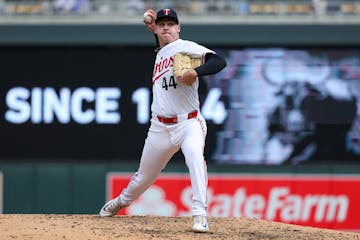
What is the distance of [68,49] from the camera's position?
13.6m

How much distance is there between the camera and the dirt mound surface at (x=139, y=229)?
6.68 m

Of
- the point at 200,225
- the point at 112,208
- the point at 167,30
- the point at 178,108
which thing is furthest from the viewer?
the point at 112,208

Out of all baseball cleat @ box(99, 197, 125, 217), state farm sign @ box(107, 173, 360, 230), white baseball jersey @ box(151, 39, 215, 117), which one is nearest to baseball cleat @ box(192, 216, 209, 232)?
white baseball jersey @ box(151, 39, 215, 117)

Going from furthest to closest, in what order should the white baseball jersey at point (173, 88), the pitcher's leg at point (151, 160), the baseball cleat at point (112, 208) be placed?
the baseball cleat at point (112, 208) → the pitcher's leg at point (151, 160) → the white baseball jersey at point (173, 88)

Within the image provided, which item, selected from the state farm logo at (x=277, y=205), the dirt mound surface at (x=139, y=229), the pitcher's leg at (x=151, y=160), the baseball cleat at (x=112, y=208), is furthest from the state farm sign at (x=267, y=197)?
the pitcher's leg at (x=151, y=160)

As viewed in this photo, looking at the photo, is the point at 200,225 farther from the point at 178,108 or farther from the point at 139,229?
the point at 178,108

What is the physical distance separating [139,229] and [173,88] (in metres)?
1.05

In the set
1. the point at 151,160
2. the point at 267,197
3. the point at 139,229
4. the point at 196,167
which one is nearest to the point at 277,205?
the point at 267,197

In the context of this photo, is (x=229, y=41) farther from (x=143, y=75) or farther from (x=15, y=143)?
(x=15, y=143)

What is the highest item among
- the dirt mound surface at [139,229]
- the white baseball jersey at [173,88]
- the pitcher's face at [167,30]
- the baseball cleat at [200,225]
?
the pitcher's face at [167,30]

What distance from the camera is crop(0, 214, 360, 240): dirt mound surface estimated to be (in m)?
6.68

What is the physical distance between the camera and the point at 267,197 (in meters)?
13.5

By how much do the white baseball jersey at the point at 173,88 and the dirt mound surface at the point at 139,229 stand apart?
2.87 ft

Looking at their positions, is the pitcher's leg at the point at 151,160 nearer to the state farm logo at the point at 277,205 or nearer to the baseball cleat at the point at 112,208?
the baseball cleat at the point at 112,208
